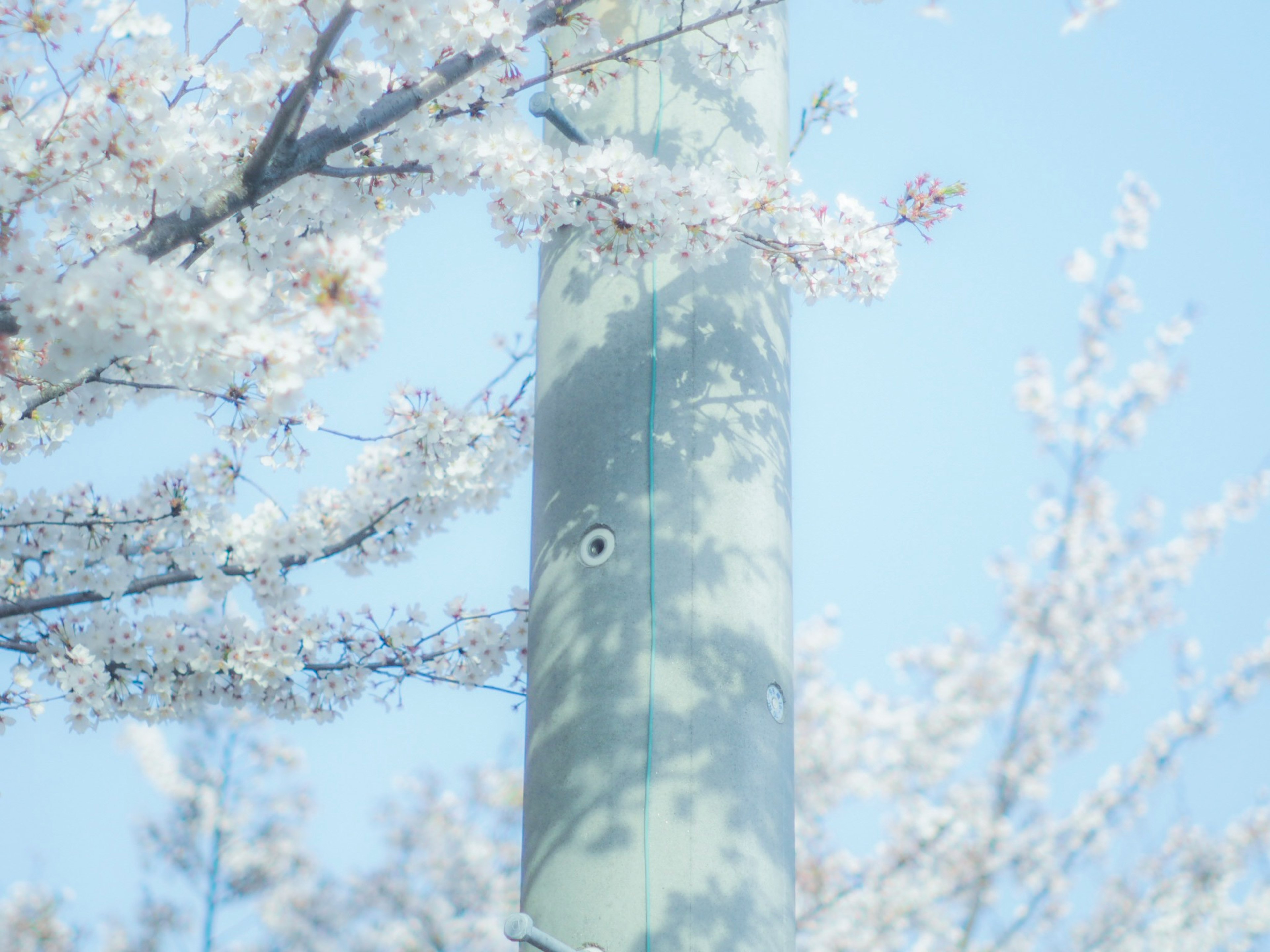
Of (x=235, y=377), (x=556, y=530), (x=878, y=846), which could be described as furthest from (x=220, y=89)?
(x=878, y=846)

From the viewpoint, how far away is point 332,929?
11422 millimetres

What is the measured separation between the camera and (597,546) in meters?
2.36

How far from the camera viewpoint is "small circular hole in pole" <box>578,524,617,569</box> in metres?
2.32

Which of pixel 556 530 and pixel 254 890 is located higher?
pixel 254 890

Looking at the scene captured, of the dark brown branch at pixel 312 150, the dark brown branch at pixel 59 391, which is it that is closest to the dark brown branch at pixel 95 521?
the dark brown branch at pixel 59 391

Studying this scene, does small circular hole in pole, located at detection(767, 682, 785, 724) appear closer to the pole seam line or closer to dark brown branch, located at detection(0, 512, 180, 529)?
the pole seam line

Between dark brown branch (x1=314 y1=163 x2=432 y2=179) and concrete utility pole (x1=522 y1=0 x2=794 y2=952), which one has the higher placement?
dark brown branch (x1=314 y1=163 x2=432 y2=179)

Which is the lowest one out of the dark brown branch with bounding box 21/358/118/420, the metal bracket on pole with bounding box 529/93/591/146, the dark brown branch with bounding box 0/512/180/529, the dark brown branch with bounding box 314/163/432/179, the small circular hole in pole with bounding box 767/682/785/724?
the small circular hole in pole with bounding box 767/682/785/724

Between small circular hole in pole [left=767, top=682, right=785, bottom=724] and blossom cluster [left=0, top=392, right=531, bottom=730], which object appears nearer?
small circular hole in pole [left=767, top=682, right=785, bottom=724]

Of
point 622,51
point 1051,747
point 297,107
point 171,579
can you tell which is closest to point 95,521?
point 171,579

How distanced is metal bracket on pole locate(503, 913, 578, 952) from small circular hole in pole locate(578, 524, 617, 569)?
2.44 ft

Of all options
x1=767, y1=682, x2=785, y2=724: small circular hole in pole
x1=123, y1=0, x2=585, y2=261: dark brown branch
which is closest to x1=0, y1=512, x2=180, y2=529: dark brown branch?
x1=123, y1=0, x2=585, y2=261: dark brown branch

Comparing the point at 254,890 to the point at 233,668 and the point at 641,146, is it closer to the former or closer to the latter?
the point at 233,668

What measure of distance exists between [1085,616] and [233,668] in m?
7.65
